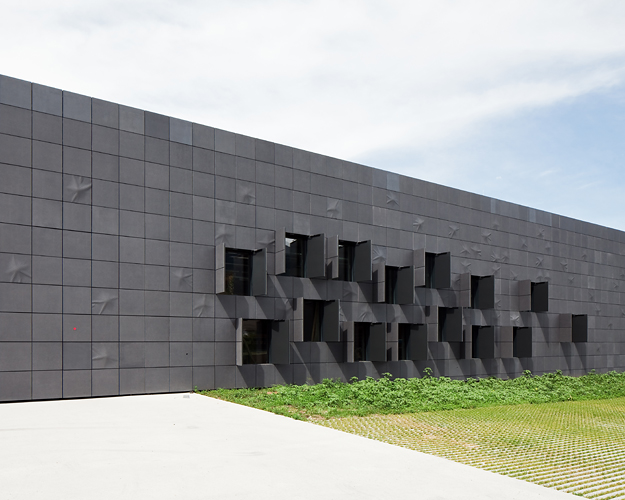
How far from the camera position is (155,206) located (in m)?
24.5

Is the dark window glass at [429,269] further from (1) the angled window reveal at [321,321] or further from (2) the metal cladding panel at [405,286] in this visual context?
(1) the angled window reveal at [321,321]

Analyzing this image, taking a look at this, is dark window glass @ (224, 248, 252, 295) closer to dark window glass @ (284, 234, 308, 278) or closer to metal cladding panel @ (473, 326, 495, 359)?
dark window glass @ (284, 234, 308, 278)

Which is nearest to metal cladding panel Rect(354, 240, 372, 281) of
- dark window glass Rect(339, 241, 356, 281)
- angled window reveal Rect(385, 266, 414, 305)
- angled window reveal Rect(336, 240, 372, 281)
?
angled window reveal Rect(336, 240, 372, 281)

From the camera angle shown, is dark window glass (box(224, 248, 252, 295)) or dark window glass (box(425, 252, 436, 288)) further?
dark window glass (box(425, 252, 436, 288))

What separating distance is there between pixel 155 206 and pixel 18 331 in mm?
7203

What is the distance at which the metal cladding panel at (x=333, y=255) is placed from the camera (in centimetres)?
2864

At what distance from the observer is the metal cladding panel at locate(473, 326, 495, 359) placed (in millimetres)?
36531

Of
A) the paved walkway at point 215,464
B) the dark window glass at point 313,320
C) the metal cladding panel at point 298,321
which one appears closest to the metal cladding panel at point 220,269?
the metal cladding panel at point 298,321

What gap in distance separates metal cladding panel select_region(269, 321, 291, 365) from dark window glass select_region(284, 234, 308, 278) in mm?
2803

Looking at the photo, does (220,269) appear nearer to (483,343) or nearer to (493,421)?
(493,421)

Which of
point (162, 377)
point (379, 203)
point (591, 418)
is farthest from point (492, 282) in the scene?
point (162, 377)

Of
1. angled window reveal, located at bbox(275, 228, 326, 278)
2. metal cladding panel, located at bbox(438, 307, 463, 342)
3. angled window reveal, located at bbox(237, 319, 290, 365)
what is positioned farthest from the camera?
metal cladding panel, located at bbox(438, 307, 463, 342)

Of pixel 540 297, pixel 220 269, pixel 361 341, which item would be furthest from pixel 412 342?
pixel 220 269

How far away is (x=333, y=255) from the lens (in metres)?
28.8
